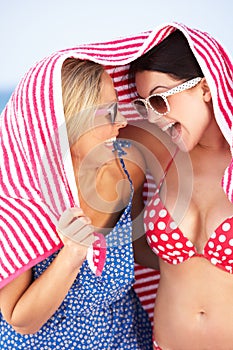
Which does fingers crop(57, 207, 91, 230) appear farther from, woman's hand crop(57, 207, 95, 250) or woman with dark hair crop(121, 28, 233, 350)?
woman with dark hair crop(121, 28, 233, 350)

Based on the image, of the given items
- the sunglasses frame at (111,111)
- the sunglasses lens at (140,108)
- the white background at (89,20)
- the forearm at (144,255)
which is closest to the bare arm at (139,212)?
the forearm at (144,255)

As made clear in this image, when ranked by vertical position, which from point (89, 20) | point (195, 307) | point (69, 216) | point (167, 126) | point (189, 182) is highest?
point (167, 126)

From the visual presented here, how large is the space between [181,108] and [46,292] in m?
0.61

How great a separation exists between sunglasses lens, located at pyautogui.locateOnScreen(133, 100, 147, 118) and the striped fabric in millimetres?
140

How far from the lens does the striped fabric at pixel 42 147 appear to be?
183 centimetres

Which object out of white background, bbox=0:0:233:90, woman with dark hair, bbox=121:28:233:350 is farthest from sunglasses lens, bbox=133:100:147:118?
white background, bbox=0:0:233:90

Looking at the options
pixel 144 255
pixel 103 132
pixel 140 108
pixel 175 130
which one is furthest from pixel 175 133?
pixel 144 255

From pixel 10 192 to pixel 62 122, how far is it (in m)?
0.25

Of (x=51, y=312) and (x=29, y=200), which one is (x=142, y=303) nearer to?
(x=51, y=312)

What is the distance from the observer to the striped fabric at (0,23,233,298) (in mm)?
1829

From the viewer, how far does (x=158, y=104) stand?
1.92 meters

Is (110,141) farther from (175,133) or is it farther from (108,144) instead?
(175,133)

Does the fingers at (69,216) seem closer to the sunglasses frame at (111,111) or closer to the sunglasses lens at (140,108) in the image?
the sunglasses frame at (111,111)

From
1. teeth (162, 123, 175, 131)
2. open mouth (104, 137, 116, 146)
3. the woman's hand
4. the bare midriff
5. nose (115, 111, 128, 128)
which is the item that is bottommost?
the bare midriff
